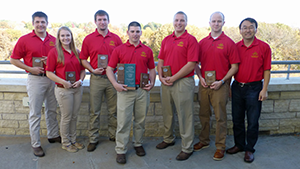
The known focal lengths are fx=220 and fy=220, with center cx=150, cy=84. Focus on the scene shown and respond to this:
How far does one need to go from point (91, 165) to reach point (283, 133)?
358 cm

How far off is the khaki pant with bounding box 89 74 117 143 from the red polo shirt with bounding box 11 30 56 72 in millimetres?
865

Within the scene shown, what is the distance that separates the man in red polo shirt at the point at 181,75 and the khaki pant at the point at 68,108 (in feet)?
4.49

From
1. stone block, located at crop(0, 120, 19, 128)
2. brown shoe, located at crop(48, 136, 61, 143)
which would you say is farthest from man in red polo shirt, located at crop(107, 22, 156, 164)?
stone block, located at crop(0, 120, 19, 128)

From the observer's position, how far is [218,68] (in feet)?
10.5

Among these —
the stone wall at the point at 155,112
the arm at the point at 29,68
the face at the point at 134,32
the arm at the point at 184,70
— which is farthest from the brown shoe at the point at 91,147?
the face at the point at 134,32

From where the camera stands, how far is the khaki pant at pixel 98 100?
11.7ft

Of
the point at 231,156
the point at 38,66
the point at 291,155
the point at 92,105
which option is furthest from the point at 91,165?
the point at 291,155

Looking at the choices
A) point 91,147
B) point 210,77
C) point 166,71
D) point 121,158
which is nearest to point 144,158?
point 121,158

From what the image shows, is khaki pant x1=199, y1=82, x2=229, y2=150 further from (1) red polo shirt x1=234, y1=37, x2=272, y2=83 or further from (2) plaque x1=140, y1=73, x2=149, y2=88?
(2) plaque x1=140, y1=73, x2=149, y2=88

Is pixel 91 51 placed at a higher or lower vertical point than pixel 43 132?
higher

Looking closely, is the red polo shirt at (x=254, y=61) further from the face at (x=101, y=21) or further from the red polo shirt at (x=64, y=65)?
the red polo shirt at (x=64, y=65)

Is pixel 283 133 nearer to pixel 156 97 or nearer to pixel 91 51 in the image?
pixel 156 97

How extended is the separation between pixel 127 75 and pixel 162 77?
56 cm

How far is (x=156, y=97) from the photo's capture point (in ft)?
13.0
